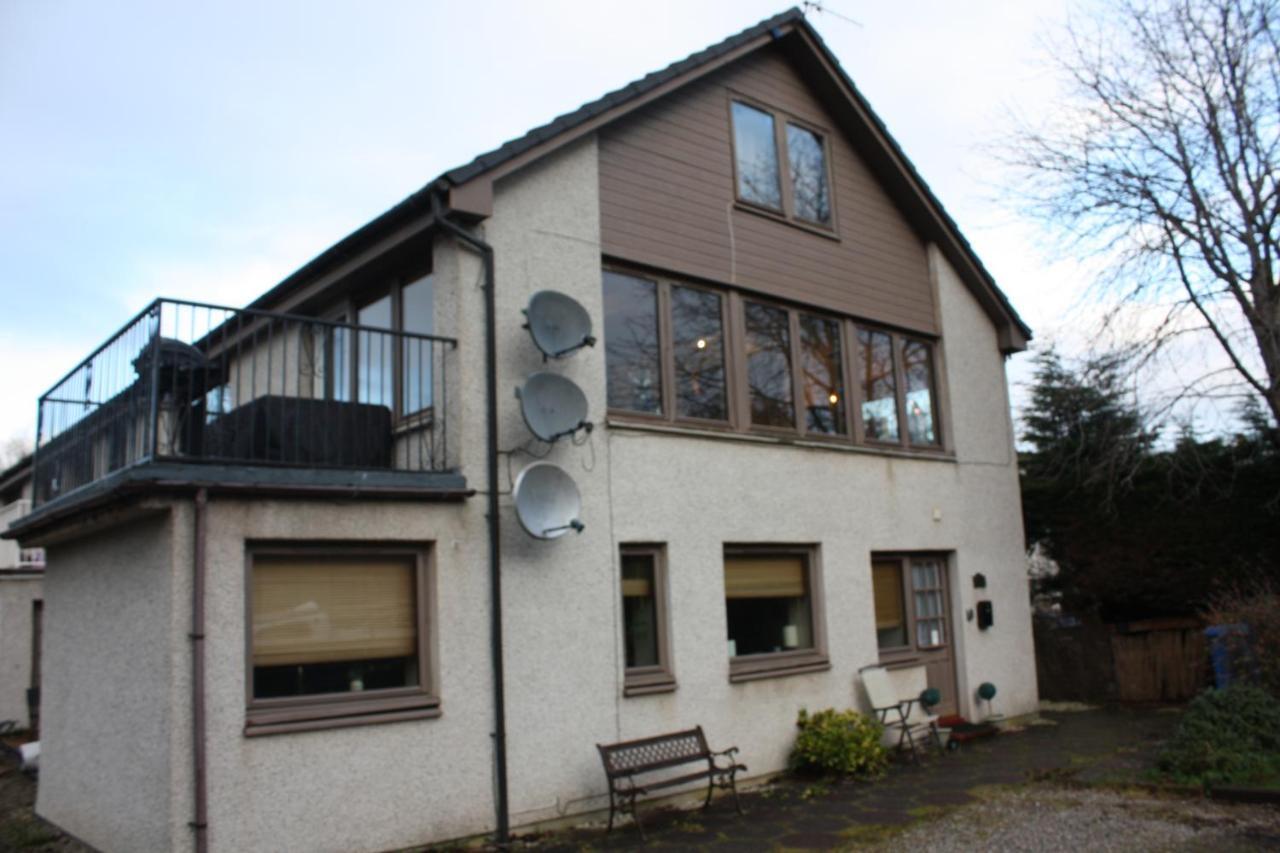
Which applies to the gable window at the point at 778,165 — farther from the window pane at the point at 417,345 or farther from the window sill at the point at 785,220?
the window pane at the point at 417,345

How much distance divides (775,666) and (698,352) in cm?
327

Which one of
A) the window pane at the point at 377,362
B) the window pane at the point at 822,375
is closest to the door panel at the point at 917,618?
the window pane at the point at 822,375

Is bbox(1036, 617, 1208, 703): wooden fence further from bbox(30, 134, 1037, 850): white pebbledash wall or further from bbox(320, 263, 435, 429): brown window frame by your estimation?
bbox(320, 263, 435, 429): brown window frame

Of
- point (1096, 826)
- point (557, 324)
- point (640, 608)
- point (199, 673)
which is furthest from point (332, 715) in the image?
point (1096, 826)

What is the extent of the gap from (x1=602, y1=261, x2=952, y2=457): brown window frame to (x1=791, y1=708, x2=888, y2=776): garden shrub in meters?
2.98

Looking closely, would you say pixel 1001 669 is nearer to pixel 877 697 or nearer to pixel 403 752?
pixel 877 697

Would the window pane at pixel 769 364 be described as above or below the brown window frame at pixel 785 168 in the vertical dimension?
below

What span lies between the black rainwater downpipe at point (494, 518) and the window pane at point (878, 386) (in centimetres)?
554

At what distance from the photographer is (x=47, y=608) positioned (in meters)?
10.1

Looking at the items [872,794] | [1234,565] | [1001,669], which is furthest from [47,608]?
[1234,565]

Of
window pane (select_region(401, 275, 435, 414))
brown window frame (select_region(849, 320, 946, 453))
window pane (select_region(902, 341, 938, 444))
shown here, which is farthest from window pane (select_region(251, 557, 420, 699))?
window pane (select_region(902, 341, 938, 444))

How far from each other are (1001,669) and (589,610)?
22.8ft

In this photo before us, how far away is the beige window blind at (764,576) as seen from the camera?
11.0 m

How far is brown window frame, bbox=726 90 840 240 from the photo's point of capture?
12.0 m
